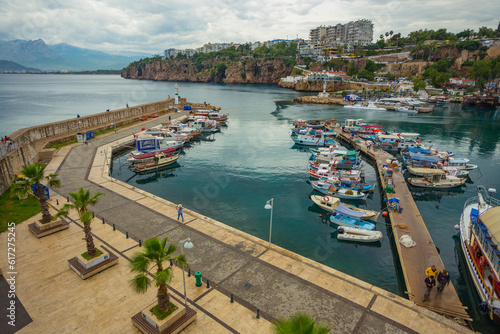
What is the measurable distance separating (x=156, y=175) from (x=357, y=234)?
33.5 m

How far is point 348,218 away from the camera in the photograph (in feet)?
103

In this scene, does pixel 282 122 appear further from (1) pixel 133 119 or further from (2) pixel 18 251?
(2) pixel 18 251

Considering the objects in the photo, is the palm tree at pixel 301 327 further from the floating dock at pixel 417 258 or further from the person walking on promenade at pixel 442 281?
the person walking on promenade at pixel 442 281

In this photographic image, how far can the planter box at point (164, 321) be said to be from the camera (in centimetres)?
1333

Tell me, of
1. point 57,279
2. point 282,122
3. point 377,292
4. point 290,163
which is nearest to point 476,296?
point 377,292

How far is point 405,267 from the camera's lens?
21.6m

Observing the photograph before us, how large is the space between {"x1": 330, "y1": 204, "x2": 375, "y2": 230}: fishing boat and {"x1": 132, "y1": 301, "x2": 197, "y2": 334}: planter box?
21.2 m

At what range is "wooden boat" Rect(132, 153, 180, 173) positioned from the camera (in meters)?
47.7

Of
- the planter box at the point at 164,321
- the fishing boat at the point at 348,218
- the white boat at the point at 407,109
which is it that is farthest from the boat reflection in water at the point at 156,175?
the white boat at the point at 407,109

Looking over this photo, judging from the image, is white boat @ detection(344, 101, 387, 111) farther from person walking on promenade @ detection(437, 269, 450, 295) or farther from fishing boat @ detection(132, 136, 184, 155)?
person walking on promenade @ detection(437, 269, 450, 295)

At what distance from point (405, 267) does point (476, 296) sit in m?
5.96

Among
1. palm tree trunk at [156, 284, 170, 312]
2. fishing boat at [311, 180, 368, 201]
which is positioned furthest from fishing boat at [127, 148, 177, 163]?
palm tree trunk at [156, 284, 170, 312]

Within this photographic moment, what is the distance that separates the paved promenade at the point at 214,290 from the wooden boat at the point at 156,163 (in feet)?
76.3

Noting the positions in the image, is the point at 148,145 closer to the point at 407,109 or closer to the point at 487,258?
the point at 487,258
